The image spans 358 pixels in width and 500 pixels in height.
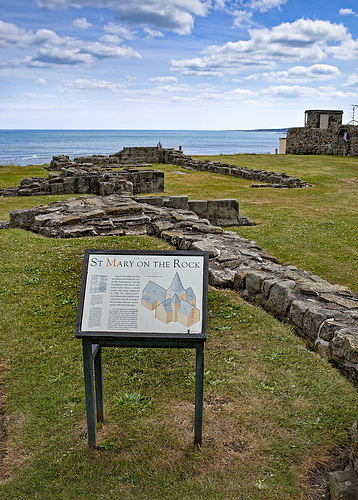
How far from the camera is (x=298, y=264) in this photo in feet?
31.4

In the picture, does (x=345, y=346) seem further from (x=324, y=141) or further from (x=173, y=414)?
(x=324, y=141)

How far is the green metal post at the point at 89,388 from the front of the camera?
3.73m

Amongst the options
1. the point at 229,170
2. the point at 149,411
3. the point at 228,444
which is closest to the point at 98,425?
the point at 149,411

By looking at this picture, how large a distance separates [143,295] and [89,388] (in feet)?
3.06

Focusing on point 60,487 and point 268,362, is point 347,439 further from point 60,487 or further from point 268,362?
point 60,487

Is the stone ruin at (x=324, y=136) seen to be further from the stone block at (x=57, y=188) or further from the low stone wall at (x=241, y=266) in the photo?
the low stone wall at (x=241, y=266)

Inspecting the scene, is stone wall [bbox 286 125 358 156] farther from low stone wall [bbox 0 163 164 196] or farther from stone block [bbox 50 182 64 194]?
stone block [bbox 50 182 64 194]

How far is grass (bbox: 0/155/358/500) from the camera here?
11.7ft

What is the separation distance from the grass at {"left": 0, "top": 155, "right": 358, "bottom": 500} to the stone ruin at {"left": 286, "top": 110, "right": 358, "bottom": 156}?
41374 mm

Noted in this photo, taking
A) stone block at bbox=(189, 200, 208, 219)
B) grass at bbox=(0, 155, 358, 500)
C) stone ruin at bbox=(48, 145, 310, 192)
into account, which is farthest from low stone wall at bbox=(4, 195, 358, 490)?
stone ruin at bbox=(48, 145, 310, 192)

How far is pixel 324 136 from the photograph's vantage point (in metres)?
45.7

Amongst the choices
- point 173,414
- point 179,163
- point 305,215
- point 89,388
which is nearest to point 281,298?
point 173,414

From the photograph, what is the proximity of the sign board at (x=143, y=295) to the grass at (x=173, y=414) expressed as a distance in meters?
1.15

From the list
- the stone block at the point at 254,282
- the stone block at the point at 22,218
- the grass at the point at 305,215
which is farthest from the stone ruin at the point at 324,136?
the stone block at the point at 254,282
